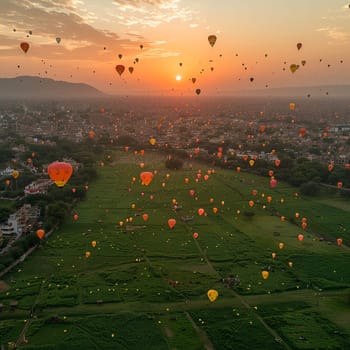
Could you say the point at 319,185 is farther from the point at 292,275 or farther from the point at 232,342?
the point at 232,342

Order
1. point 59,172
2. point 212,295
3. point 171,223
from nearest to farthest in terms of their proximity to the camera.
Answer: point 212,295
point 59,172
point 171,223

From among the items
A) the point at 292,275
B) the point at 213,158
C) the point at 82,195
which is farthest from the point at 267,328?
the point at 213,158

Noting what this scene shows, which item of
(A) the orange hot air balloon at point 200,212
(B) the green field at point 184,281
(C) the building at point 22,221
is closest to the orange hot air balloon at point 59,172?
(B) the green field at point 184,281

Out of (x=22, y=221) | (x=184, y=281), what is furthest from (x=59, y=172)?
(x=184, y=281)

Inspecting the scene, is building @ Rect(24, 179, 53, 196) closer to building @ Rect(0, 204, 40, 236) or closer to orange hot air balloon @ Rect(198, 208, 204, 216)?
building @ Rect(0, 204, 40, 236)

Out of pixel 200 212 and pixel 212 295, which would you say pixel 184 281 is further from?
pixel 200 212
